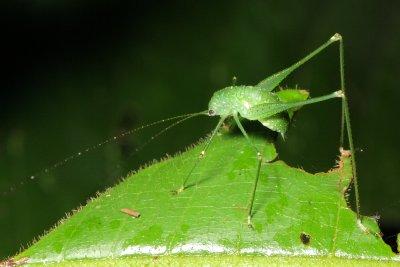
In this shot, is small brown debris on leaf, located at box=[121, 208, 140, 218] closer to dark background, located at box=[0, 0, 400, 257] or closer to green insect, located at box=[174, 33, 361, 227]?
green insect, located at box=[174, 33, 361, 227]

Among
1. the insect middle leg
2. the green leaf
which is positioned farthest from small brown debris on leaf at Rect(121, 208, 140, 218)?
the insect middle leg

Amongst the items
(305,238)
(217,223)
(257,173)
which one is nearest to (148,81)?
(257,173)

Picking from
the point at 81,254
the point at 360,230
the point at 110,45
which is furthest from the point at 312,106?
the point at 81,254

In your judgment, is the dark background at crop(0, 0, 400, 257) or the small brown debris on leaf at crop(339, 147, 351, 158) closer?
the small brown debris on leaf at crop(339, 147, 351, 158)

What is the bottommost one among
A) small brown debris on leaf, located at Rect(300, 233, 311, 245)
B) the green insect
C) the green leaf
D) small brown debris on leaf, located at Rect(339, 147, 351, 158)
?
small brown debris on leaf, located at Rect(300, 233, 311, 245)

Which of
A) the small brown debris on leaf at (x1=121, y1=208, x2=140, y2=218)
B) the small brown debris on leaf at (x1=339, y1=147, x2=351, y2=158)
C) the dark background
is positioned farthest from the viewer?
the dark background

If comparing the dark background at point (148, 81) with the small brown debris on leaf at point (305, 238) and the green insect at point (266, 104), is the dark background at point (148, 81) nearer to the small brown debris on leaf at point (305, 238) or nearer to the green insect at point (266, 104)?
the green insect at point (266, 104)

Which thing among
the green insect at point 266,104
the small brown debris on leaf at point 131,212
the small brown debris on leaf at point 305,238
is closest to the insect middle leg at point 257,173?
the green insect at point 266,104
